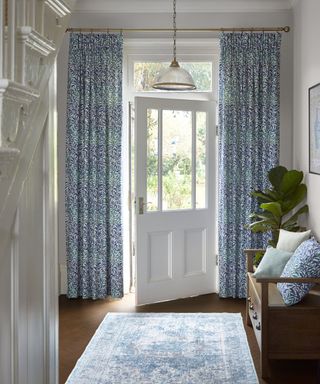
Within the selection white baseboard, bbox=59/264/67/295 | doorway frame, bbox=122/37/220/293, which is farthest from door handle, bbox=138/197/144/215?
white baseboard, bbox=59/264/67/295

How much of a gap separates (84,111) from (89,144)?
326 millimetres

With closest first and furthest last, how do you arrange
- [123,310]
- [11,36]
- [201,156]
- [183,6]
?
[11,36] < [123,310] < [183,6] < [201,156]

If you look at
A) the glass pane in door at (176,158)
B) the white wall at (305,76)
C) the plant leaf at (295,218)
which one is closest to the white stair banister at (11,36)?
the white wall at (305,76)

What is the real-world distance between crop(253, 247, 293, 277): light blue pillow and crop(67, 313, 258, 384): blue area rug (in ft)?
1.94

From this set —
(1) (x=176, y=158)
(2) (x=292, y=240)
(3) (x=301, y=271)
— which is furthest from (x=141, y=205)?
(3) (x=301, y=271)

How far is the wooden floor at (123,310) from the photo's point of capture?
3906mm

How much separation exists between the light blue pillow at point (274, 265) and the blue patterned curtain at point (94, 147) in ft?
6.19

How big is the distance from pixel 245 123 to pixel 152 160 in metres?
1.00

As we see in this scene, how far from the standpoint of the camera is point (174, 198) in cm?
584

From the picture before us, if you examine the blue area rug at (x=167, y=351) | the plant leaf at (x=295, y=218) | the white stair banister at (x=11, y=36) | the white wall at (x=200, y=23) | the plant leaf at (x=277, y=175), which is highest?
the white wall at (x=200, y=23)

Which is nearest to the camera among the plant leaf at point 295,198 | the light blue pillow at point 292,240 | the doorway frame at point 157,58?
the light blue pillow at point 292,240

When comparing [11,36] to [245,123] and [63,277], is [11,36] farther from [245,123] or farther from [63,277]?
[63,277]

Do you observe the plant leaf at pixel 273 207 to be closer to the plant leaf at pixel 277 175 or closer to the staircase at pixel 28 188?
the plant leaf at pixel 277 175

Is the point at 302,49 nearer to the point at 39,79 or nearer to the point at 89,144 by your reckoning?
the point at 89,144
